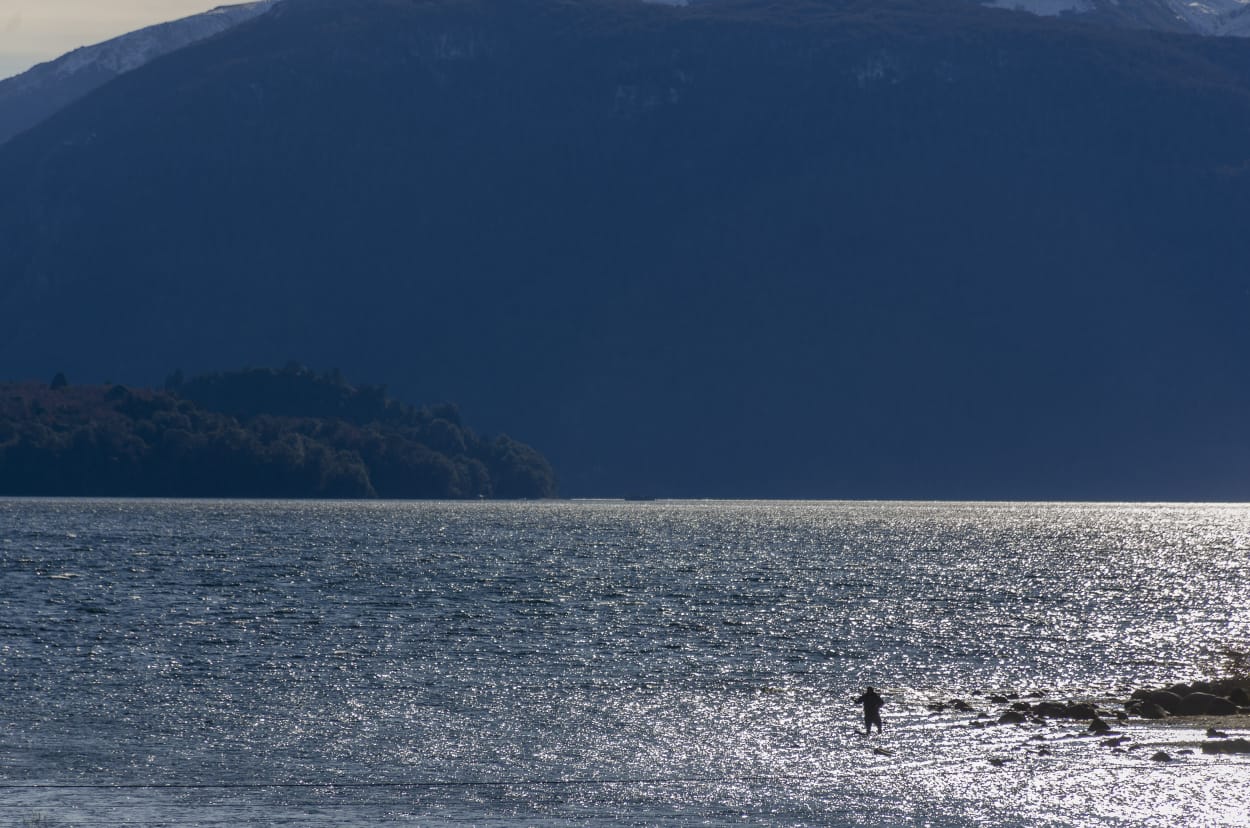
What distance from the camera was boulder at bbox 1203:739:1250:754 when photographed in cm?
4834

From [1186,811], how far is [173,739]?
28.6 metres

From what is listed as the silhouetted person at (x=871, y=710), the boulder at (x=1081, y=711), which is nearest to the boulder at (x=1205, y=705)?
the boulder at (x=1081, y=711)

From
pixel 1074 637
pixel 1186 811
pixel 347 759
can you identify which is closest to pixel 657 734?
pixel 347 759

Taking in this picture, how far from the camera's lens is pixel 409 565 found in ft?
442

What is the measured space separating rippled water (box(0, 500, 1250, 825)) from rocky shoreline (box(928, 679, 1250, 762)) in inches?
41.2

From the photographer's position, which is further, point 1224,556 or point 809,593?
point 1224,556

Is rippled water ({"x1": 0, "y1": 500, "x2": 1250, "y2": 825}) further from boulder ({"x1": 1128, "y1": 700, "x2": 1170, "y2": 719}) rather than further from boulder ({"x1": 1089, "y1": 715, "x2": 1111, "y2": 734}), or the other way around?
boulder ({"x1": 1128, "y1": 700, "x2": 1170, "y2": 719})

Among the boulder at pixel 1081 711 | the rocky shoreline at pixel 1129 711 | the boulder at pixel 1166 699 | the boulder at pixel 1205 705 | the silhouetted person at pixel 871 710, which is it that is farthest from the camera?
the boulder at pixel 1166 699

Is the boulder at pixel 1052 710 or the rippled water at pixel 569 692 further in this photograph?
the boulder at pixel 1052 710

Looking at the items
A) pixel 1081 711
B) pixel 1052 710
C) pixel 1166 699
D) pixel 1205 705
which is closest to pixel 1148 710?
pixel 1166 699

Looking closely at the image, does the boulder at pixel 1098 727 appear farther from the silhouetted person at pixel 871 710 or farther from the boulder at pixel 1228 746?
the silhouetted person at pixel 871 710

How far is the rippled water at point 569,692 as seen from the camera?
41.9 metres

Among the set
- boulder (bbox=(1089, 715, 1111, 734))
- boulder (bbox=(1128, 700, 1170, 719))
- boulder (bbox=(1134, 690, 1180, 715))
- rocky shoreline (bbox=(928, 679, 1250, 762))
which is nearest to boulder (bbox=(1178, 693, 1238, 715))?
rocky shoreline (bbox=(928, 679, 1250, 762))

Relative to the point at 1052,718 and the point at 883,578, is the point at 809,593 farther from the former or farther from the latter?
the point at 1052,718
